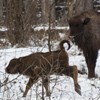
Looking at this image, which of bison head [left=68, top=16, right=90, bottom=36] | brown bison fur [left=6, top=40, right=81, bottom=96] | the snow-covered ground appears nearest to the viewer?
the snow-covered ground

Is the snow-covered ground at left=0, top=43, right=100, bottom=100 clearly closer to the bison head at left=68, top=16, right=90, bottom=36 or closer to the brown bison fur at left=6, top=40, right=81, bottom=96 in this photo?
the brown bison fur at left=6, top=40, right=81, bottom=96

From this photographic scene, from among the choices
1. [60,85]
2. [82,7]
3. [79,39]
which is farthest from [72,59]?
[82,7]

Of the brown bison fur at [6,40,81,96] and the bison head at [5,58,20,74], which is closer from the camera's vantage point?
the brown bison fur at [6,40,81,96]

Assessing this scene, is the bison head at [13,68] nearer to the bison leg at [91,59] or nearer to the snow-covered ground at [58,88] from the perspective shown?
the snow-covered ground at [58,88]

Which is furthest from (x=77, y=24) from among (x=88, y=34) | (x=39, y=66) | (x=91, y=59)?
(x=39, y=66)

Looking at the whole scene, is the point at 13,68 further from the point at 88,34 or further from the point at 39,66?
the point at 88,34

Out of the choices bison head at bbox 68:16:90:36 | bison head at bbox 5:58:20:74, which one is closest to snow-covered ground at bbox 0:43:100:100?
bison head at bbox 5:58:20:74

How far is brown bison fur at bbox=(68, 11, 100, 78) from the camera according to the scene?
32.8ft

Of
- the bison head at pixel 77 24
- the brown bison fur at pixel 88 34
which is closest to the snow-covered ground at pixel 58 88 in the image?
the brown bison fur at pixel 88 34

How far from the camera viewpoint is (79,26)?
10.0m

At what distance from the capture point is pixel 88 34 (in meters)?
10.1

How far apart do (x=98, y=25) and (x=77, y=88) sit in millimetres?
2347

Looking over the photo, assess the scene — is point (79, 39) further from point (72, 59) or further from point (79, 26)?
point (72, 59)

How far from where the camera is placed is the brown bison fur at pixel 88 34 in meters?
10.0
